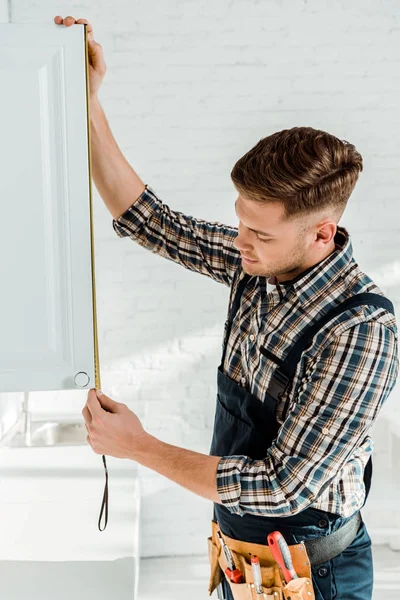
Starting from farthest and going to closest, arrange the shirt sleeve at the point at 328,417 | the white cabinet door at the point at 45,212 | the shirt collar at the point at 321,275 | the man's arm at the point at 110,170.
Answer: the man's arm at the point at 110,170
the shirt collar at the point at 321,275
the shirt sleeve at the point at 328,417
the white cabinet door at the point at 45,212

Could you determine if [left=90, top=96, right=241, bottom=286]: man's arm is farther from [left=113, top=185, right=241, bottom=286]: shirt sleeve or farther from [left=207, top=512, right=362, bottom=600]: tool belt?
[left=207, top=512, right=362, bottom=600]: tool belt

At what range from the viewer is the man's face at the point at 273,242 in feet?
4.23

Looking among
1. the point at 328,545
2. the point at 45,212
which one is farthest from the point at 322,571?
the point at 45,212

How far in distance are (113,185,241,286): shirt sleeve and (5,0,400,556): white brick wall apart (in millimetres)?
1588

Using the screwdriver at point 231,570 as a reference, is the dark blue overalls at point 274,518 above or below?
above

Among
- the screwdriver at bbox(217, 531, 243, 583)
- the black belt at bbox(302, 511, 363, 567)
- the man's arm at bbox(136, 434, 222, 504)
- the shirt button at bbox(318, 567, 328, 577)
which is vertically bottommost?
the screwdriver at bbox(217, 531, 243, 583)

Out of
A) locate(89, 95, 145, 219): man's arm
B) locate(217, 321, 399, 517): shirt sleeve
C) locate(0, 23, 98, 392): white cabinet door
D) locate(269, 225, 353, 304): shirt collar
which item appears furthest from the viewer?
locate(89, 95, 145, 219): man's arm

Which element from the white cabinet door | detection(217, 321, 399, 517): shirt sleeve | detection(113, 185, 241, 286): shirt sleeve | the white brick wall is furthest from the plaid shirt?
the white brick wall

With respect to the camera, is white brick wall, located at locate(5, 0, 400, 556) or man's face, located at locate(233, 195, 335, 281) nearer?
man's face, located at locate(233, 195, 335, 281)

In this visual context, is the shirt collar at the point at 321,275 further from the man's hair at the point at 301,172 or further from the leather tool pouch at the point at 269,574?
the leather tool pouch at the point at 269,574

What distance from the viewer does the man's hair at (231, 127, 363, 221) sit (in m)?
1.24

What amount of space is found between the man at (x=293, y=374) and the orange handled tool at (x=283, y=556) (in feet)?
0.13

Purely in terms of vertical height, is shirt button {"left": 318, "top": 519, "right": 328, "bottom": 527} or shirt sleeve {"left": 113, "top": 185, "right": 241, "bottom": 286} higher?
shirt sleeve {"left": 113, "top": 185, "right": 241, "bottom": 286}

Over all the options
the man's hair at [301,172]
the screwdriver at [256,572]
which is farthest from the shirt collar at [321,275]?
the screwdriver at [256,572]
